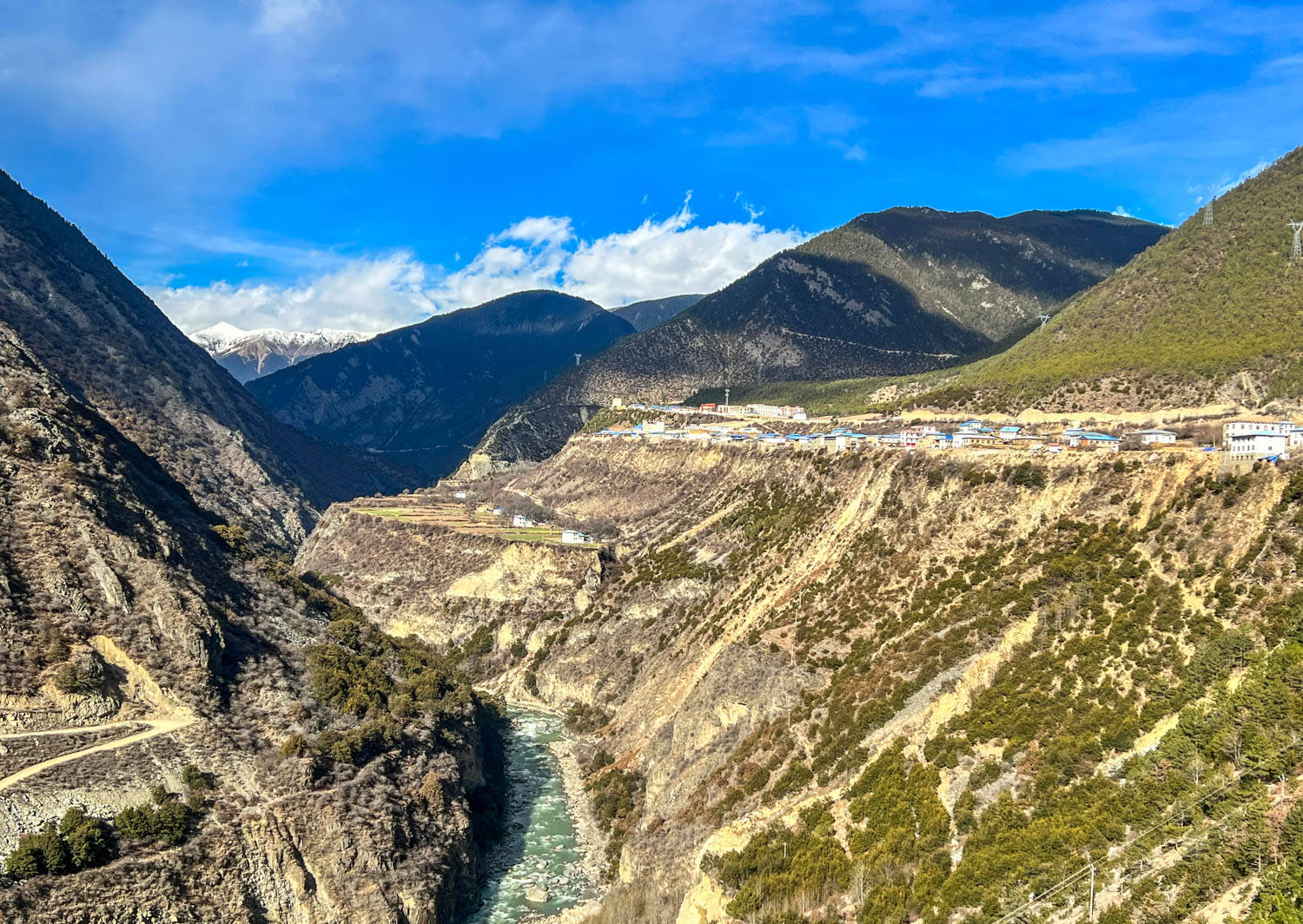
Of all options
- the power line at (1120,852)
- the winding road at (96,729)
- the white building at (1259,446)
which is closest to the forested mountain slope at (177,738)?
the winding road at (96,729)

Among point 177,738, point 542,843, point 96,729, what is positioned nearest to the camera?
point 96,729

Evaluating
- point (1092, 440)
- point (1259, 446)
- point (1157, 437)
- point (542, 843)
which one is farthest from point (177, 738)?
point (1157, 437)

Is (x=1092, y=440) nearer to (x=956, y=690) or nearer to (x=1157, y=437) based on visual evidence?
(x=1157, y=437)

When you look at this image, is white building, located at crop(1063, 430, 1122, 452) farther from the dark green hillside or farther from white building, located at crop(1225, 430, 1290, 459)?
the dark green hillside

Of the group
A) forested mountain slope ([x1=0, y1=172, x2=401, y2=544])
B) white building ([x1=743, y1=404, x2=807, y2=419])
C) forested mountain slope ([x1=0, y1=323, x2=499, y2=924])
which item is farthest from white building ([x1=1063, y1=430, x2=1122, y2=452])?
forested mountain slope ([x1=0, y1=172, x2=401, y2=544])

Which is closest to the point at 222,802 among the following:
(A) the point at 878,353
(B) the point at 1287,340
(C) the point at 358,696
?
(C) the point at 358,696

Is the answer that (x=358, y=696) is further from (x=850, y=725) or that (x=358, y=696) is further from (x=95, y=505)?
(x=850, y=725)

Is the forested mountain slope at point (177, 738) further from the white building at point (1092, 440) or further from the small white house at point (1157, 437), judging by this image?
the small white house at point (1157, 437)
